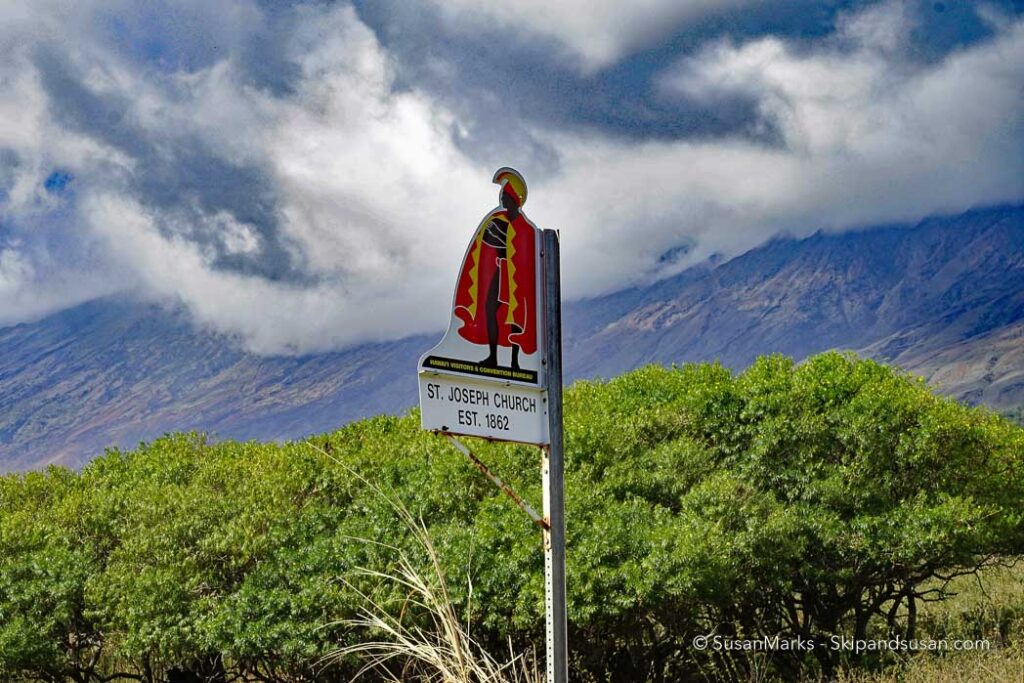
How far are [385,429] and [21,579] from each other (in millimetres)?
9003

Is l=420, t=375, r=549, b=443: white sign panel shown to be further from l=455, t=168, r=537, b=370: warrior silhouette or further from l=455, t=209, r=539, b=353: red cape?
l=455, t=209, r=539, b=353: red cape

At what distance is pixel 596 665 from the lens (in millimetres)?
20266

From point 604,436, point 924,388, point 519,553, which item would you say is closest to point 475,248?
point 519,553

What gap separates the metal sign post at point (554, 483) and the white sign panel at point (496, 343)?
0.07 metres

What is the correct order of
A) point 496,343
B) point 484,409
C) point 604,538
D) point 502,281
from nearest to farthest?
point 484,409 < point 496,343 < point 502,281 < point 604,538

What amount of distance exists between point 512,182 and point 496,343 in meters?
1.23

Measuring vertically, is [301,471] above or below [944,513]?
above

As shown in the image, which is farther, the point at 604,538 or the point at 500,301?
the point at 604,538

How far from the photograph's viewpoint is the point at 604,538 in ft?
59.3

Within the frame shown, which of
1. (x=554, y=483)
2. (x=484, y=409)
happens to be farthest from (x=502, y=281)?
(x=554, y=483)

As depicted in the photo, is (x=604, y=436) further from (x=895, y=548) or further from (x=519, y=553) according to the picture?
(x=895, y=548)

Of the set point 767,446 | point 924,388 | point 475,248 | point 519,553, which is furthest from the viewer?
point 924,388

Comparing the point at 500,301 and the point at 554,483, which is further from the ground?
the point at 500,301

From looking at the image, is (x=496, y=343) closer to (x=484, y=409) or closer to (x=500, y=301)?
(x=500, y=301)
